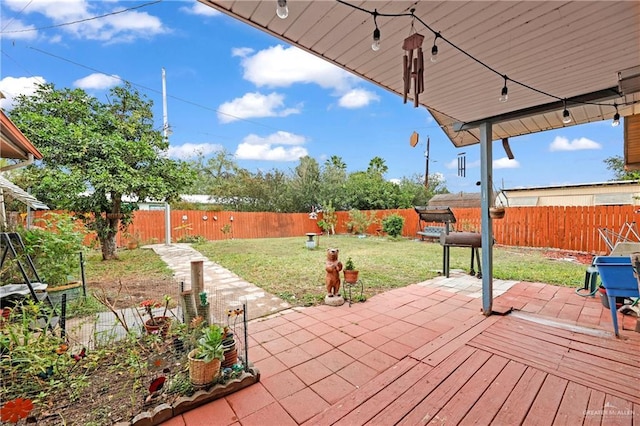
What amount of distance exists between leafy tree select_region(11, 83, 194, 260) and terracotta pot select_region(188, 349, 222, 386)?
5294 millimetres

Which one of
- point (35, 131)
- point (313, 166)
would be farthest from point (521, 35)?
point (313, 166)

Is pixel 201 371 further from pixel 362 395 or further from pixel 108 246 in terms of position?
pixel 108 246

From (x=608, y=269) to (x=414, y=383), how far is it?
211cm

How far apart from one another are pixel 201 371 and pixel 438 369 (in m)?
1.55

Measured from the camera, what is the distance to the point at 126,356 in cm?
182

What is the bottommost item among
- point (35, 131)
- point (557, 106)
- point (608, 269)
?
point (608, 269)

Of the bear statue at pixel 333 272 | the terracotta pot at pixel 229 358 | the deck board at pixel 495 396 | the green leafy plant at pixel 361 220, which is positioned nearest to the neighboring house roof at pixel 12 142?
the terracotta pot at pixel 229 358

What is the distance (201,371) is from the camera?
5.14 ft

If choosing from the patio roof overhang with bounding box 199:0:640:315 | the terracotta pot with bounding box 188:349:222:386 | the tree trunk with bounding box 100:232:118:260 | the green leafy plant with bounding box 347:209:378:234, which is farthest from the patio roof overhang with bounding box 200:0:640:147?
the green leafy plant with bounding box 347:209:378:234

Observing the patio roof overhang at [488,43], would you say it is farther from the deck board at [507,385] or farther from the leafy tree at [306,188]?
the leafy tree at [306,188]

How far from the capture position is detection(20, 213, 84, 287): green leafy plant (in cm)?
299

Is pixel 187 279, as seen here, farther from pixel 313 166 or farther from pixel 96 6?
pixel 313 166

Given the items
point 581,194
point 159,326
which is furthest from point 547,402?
point 581,194

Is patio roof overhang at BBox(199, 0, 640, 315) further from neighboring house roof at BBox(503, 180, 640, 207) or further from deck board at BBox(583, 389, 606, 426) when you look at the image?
neighboring house roof at BBox(503, 180, 640, 207)
